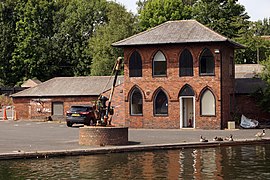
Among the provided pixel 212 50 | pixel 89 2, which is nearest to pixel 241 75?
pixel 212 50

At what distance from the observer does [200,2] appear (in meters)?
71.8

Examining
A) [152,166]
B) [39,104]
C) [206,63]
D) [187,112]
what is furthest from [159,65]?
[152,166]

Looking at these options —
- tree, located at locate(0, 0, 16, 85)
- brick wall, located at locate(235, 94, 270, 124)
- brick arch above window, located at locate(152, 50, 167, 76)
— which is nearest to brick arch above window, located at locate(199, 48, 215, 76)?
brick arch above window, located at locate(152, 50, 167, 76)

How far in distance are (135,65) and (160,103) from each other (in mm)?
3154

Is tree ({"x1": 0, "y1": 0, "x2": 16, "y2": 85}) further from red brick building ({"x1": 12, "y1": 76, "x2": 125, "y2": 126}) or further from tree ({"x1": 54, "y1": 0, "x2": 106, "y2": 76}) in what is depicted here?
red brick building ({"x1": 12, "y1": 76, "x2": 125, "y2": 126})

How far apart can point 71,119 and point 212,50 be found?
10.9 metres

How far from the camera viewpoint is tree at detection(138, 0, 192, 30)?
66250 millimetres

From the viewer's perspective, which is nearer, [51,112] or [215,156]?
[215,156]

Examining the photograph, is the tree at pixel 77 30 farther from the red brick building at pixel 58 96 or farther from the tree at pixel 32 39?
the red brick building at pixel 58 96

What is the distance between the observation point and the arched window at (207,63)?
38031mm

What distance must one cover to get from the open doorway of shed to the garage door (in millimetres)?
13531

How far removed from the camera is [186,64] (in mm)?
38531

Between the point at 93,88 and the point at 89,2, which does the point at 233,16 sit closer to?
the point at 89,2

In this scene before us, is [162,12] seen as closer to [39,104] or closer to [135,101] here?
[39,104]
